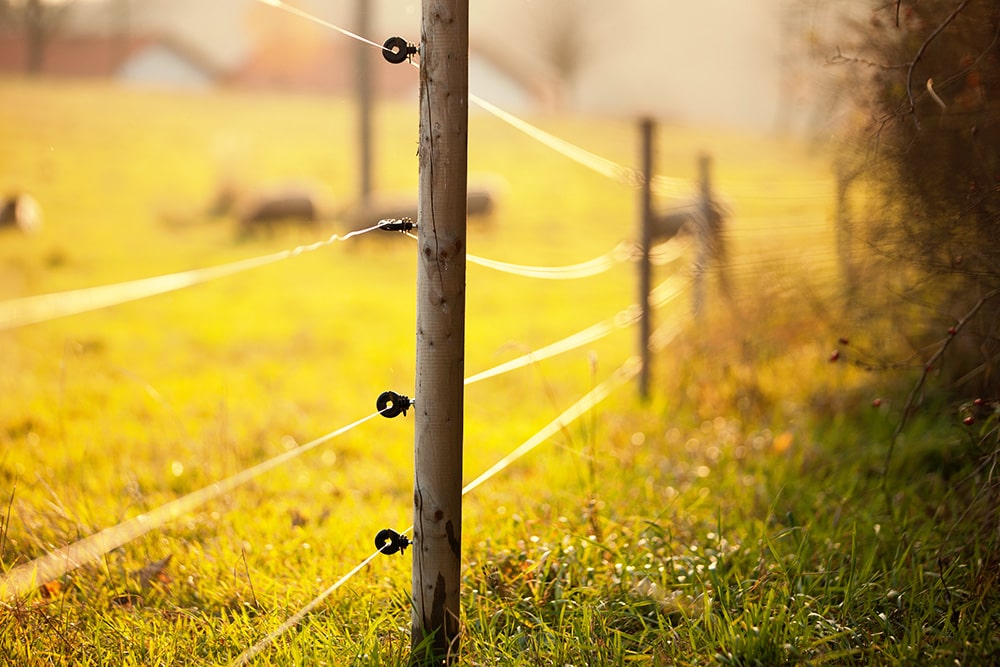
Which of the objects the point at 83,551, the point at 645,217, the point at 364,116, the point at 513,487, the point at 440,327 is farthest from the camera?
the point at 364,116

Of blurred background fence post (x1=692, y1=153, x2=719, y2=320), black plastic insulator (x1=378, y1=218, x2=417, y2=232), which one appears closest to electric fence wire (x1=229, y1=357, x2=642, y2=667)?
black plastic insulator (x1=378, y1=218, x2=417, y2=232)

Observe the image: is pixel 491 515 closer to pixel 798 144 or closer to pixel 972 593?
pixel 972 593

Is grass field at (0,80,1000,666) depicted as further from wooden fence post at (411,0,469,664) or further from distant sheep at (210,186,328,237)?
distant sheep at (210,186,328,237)

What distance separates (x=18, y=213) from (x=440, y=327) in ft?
44.0

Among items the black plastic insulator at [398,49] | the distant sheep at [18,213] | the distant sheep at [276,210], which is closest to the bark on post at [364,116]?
the distant sheep at [276,210]

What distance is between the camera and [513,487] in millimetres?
4121

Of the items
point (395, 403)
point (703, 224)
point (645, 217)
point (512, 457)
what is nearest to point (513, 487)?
point (512, 457)

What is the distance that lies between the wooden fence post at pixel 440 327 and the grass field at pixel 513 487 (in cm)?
19

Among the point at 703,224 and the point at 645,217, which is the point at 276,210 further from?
the point at 645,217

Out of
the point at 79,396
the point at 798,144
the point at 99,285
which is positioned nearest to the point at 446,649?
the point at 79,396

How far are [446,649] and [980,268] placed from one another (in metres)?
2.77

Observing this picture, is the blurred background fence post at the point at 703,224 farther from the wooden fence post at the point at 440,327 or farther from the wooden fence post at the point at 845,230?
the wooden fence post at the point at 440,327

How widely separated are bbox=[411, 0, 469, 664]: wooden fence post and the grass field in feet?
0.62

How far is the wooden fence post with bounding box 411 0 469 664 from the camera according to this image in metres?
2.26
